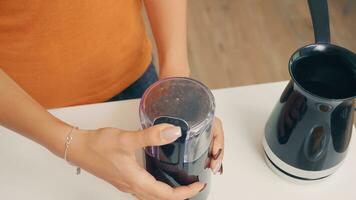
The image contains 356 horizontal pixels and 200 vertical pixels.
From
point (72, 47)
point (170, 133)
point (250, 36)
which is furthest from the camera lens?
point (250, 36)

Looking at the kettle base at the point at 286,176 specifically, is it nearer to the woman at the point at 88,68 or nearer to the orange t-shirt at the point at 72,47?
the woman at the point at 88,68

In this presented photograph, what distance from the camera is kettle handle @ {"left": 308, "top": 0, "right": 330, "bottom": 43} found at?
1.97ft

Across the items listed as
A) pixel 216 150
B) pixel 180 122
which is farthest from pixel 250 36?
pixel 180 122

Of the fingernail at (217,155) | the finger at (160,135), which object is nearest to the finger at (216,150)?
the fingernail at (217,155)

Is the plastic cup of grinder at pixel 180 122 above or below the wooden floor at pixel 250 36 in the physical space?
above

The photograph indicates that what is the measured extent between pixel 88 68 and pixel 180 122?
1.18 feet

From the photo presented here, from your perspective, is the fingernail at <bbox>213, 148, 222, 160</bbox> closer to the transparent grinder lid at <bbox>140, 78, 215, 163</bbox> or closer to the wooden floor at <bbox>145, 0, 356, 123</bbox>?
the transparent grinder lid at <bbox>140, 78, 215, 163</bbox>

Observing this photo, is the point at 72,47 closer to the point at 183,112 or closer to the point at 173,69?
the point at 173,69

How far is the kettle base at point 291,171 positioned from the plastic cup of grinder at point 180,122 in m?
0.12

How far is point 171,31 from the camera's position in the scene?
81cm

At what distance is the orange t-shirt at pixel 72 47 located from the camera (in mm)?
704

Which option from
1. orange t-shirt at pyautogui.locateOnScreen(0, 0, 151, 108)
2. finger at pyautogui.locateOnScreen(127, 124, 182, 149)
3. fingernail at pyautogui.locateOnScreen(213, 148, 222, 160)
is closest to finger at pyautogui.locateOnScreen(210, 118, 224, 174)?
fingernail at pyautogui.locateOnScreen(213, 148, 222, 160)

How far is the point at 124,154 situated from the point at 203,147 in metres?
0.09

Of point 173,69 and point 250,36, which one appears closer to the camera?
point 173,69
